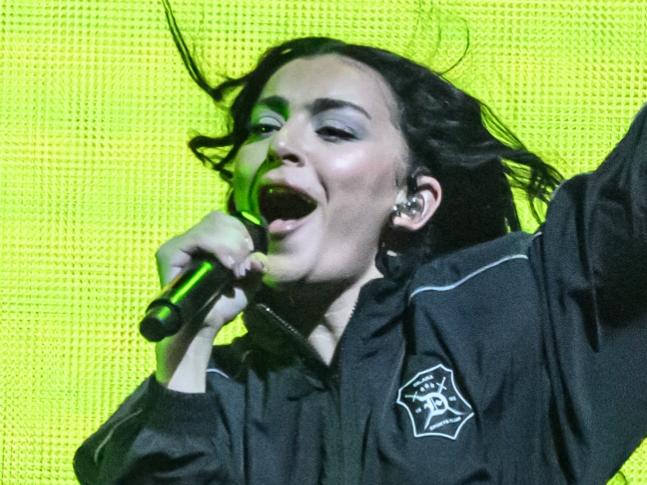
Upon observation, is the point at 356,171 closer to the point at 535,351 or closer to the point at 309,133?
the point at 309,133

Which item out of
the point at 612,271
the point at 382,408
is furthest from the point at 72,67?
the point at 612,271

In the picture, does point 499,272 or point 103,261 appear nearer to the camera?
point 499,272

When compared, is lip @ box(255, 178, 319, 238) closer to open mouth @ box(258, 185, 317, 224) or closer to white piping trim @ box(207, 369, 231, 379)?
open mouth @ box(258, 185, 317, 224)

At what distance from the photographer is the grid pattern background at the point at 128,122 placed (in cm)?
146

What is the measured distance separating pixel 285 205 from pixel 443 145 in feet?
0.66

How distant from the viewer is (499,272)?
4.43ft

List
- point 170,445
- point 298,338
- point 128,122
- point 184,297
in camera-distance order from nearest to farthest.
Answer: point 184,297
point 170,445
point 298,338
point 128,122

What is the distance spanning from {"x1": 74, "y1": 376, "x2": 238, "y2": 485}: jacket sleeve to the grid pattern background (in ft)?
0.60

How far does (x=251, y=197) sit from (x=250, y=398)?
22cm

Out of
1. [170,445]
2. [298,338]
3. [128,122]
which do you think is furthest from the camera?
[128,122]

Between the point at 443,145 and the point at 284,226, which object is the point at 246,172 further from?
the point at 443,145

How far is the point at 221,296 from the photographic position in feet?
4.20

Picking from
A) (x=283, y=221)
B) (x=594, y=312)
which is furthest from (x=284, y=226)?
(x=594, y=312)

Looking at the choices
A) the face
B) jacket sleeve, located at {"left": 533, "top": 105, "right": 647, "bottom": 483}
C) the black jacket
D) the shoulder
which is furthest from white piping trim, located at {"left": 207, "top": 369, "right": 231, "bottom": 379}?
jacket sleeve, located at {"left": 533, "top": 105, "right": 647, "bottom": 483}
